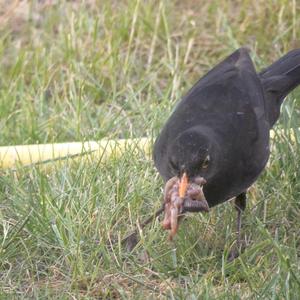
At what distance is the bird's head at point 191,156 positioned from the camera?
13.9 feet

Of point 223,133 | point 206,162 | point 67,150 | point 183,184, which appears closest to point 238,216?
point 223,133

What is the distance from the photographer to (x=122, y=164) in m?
5.06

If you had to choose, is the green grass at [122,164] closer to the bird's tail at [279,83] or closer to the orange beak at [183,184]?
the bird's tail at [279,83]

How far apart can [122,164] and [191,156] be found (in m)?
0.86

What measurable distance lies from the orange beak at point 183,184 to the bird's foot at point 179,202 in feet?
0.06

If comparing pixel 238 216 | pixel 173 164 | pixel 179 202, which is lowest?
pixel 238 216

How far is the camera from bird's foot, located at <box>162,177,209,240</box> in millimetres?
4227

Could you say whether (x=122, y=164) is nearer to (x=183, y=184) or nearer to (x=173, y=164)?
(x=173, y=164)

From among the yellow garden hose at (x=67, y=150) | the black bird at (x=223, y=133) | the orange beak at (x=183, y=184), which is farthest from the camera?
the yellow garden hose at (x=67, y=150)

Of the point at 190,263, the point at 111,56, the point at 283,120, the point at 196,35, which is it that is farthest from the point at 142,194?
the point at 196,35

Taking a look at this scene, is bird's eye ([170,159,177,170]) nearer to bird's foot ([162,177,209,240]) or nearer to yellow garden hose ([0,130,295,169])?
bird's foot ([162,177,209,240])

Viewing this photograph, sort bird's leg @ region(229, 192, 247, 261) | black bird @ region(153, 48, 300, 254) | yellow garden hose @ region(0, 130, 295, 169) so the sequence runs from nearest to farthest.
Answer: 1. black bird @ region(153, 48, 300, 254)
2. bird's leg @ region(229, 192, 247, 261)
3. yellow garden hose @ region(0, 130, 295, 169)

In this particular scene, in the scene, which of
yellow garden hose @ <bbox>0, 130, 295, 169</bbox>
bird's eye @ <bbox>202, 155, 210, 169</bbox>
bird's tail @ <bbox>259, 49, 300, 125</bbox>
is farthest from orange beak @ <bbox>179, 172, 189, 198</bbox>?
bird's tail @ <bbox>259, 49, 300, 125</bbox>

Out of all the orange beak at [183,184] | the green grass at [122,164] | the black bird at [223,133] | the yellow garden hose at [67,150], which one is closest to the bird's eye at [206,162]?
the black bird at [223,133]
